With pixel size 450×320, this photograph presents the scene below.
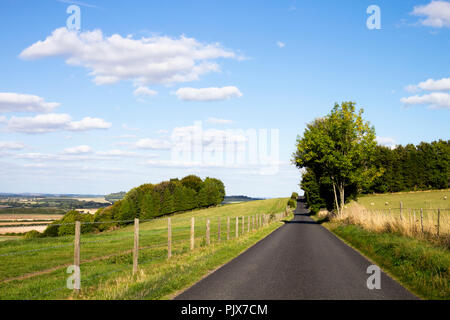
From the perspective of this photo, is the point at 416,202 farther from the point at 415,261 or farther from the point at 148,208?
the point at 148,208

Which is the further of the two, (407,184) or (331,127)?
(407,184)

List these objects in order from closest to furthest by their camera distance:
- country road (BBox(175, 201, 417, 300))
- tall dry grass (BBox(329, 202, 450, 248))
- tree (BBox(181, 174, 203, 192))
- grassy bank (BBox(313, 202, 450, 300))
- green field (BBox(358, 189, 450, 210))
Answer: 1. country road (BBox(175, 201, 417, 300))
2. grassy bank (BBox(313, 202, 450, 300))
3. tall dry grass (BBox(329, 202, 450, 248))
4. green field (BBox(358, 189, 450, 210))
5. tree (BBox(181, 174, 203, 192))

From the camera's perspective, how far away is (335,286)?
909 cm

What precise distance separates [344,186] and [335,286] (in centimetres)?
4288

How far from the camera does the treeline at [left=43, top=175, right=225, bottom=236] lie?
9859cm

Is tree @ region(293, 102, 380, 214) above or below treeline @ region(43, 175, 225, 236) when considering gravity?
above

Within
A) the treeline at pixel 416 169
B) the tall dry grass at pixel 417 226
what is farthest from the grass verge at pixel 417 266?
the treeline at pixel 416 169

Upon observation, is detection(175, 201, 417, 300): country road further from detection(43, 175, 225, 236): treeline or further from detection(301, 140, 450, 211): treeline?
detection(301, 140, 450, 211): treeline

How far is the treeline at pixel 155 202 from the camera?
98.6 metres

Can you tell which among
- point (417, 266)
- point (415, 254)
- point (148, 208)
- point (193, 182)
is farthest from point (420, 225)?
point (193, 182)

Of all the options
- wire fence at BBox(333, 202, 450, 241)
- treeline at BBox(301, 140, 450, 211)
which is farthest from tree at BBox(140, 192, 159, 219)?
wire fence at BBox(333, 202, 450, 241)

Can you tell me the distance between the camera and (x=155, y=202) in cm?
10788
